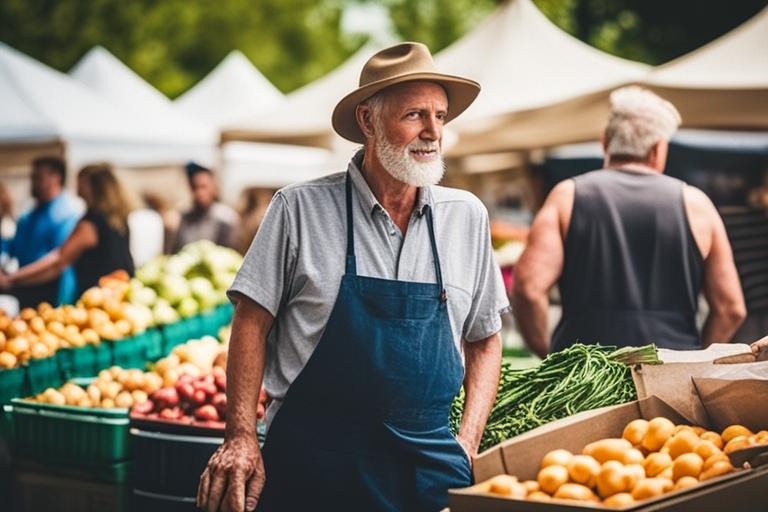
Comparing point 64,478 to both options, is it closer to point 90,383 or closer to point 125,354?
point 90,383

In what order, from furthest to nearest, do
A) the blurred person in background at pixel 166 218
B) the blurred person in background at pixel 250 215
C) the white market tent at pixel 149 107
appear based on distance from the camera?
the white market tent at pixel 149 107 → the blurred person in background at pixel 166 218 → the blurred person in background at pixel 250 215

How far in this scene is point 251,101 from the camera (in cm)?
2014

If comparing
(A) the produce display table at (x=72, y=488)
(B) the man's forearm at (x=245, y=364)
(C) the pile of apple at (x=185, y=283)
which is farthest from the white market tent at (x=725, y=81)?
(B) the man's forearm at (x=245, y=364)

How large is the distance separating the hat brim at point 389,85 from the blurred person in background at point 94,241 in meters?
4.92

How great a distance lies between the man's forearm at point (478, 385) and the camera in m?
3.12

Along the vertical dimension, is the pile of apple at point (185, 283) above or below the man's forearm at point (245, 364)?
above

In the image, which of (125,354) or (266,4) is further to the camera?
(266,4)

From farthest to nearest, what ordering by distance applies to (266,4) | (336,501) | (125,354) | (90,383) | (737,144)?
(266,4) → (737,144) → (125,354) → (90,383) → (336,501)

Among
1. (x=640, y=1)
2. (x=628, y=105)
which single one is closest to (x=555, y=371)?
(x=628, y=105)

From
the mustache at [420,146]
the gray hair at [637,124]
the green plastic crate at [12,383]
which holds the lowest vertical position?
the green plastic crate at [12,383]

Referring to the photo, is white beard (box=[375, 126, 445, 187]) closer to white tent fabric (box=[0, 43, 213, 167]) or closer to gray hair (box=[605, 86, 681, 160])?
gray hair (box=[605, 86, 681, 160])

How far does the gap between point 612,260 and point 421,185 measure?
193cm

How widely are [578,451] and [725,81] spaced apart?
16.4ft

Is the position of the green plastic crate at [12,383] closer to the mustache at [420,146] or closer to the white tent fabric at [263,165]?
the mustache at [420,146]
